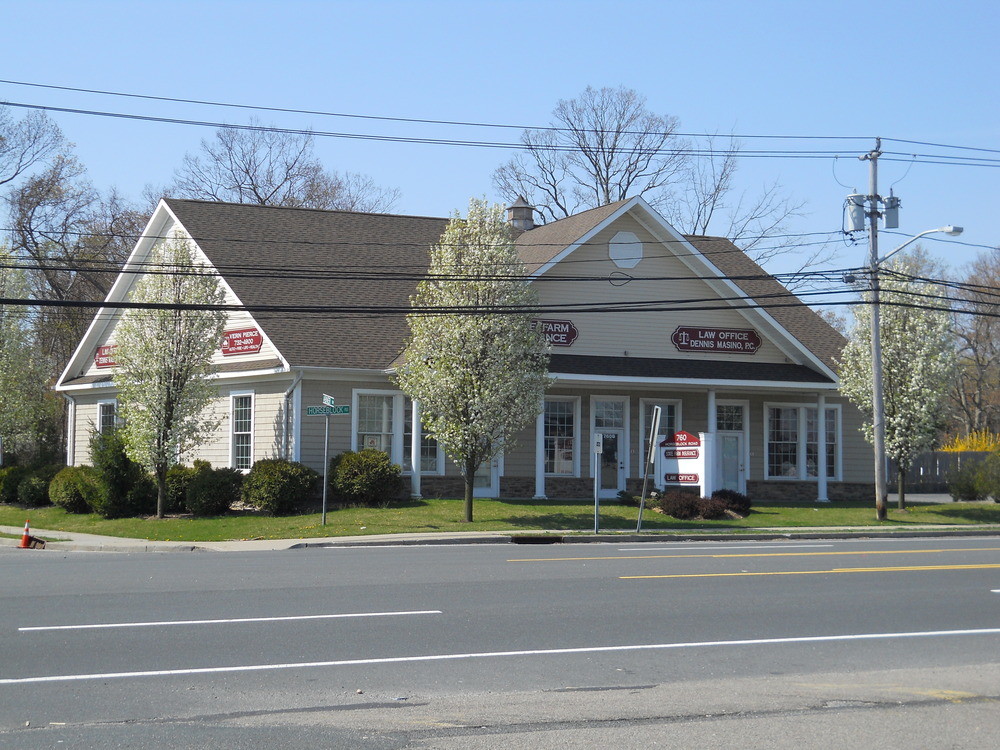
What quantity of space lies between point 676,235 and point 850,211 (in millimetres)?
4841

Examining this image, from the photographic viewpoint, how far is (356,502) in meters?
26.5

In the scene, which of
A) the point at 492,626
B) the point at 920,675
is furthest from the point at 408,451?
the point at 920,675

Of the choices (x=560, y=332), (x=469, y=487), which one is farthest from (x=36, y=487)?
(x=560, y=332)

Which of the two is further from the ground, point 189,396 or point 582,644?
point 189,396

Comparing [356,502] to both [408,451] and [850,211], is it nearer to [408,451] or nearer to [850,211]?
[408,451]

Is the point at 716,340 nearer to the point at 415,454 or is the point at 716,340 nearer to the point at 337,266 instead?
the point at 415,454

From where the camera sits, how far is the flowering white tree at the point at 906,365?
29.6 metres

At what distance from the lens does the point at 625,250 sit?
30297 millimetres

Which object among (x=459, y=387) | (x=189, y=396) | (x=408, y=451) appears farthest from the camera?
(x=408, y=451)

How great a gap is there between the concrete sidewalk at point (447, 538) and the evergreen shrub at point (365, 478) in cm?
399

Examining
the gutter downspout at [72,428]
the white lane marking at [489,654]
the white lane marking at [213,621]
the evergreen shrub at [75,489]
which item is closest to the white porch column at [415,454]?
the evergreen shrub at [75,489]

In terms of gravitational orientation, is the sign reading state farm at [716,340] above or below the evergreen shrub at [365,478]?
above

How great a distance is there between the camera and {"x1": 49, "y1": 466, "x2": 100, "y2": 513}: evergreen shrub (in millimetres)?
27109

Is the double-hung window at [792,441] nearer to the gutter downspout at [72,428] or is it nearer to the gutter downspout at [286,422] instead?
the gutter downspout at [286,422]
